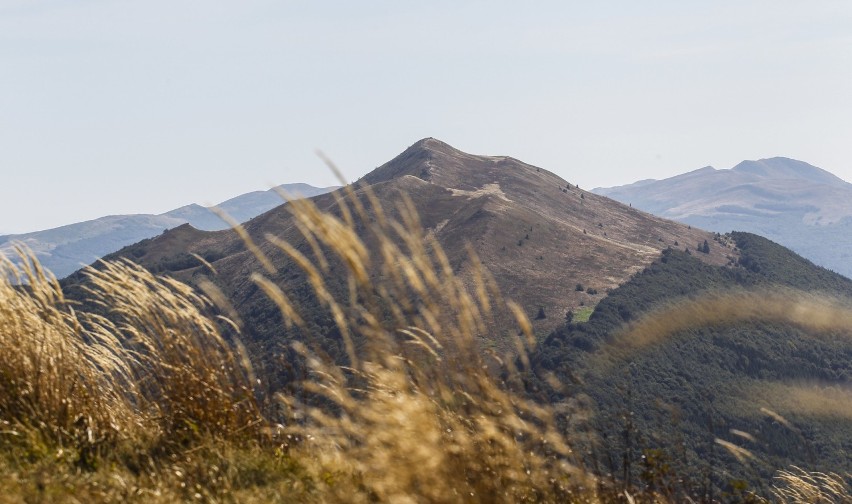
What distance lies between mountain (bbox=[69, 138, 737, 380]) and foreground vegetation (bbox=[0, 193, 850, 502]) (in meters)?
63.5

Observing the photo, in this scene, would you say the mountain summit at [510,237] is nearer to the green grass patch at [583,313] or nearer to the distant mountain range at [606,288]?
the distant mountain range at [606,288]

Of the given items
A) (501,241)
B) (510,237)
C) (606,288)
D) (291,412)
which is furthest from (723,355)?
(291,412)

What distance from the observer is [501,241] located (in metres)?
97.5

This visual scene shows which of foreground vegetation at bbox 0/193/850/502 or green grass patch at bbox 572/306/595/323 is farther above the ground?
foreground vegetation at bbox 0/193/850/502

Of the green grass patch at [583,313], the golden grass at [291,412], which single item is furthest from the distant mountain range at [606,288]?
the golden grass at [291,412]

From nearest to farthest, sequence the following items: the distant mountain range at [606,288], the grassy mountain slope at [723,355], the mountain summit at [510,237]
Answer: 1. the grassy mountain slope at [723,355]
2. the distant mountain range at [606,288]
3. the mountain summit at [510,237]

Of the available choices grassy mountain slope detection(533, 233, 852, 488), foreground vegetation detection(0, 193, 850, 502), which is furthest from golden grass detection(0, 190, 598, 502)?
grassy mountain slope detection(533, 233, 852, 488)

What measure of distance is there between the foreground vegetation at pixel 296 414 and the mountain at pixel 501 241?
63470mm

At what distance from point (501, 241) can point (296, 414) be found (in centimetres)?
9253

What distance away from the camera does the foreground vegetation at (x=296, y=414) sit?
14.8ft

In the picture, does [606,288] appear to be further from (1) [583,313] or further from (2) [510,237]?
(2) [510,237]

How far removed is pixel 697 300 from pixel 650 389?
71.9ft

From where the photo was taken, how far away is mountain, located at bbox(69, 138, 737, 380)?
3465 inches

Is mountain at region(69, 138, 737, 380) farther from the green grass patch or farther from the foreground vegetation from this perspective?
the foreground vegetation
